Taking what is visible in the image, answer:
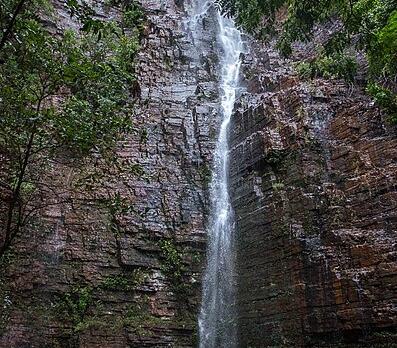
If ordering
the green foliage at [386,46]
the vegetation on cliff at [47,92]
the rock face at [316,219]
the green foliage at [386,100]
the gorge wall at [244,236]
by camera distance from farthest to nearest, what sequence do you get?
1. the green foliage at [386,100]
2. the gorge wall at [244,236]
3. the rock face at [316,219]
4. the green foliage at [386,46]
5. the vegetation on cliff at [47,92]

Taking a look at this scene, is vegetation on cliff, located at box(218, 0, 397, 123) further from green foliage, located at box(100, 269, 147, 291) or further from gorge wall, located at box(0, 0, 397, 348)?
green foliage, located at box(100, 269, 147, 291)

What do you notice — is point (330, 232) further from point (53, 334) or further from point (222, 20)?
point (222, 20)

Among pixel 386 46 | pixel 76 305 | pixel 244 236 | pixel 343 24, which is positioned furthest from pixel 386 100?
pixel 76 305

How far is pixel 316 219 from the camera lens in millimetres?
11195

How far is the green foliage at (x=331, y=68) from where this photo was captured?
12523 mm

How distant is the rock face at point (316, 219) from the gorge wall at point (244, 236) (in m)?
0.03

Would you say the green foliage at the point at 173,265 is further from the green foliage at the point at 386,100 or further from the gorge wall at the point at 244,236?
the green foliage at the point at 386,100

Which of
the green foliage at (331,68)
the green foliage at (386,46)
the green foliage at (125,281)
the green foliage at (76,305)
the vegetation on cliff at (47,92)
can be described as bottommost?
the green foliage at (76,305)

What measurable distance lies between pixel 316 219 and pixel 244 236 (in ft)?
7.83

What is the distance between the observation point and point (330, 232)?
35.0 feet

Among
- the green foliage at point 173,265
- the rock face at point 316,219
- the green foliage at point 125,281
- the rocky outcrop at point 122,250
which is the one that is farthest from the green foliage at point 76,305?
the rock face at point 316,219

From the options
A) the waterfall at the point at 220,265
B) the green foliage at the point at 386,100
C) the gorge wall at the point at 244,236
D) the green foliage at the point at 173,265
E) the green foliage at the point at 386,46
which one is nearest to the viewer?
the green foliage at the point at 386,46

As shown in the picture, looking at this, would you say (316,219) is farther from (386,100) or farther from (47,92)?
(47,92)

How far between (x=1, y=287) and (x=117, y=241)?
3.25 meters
